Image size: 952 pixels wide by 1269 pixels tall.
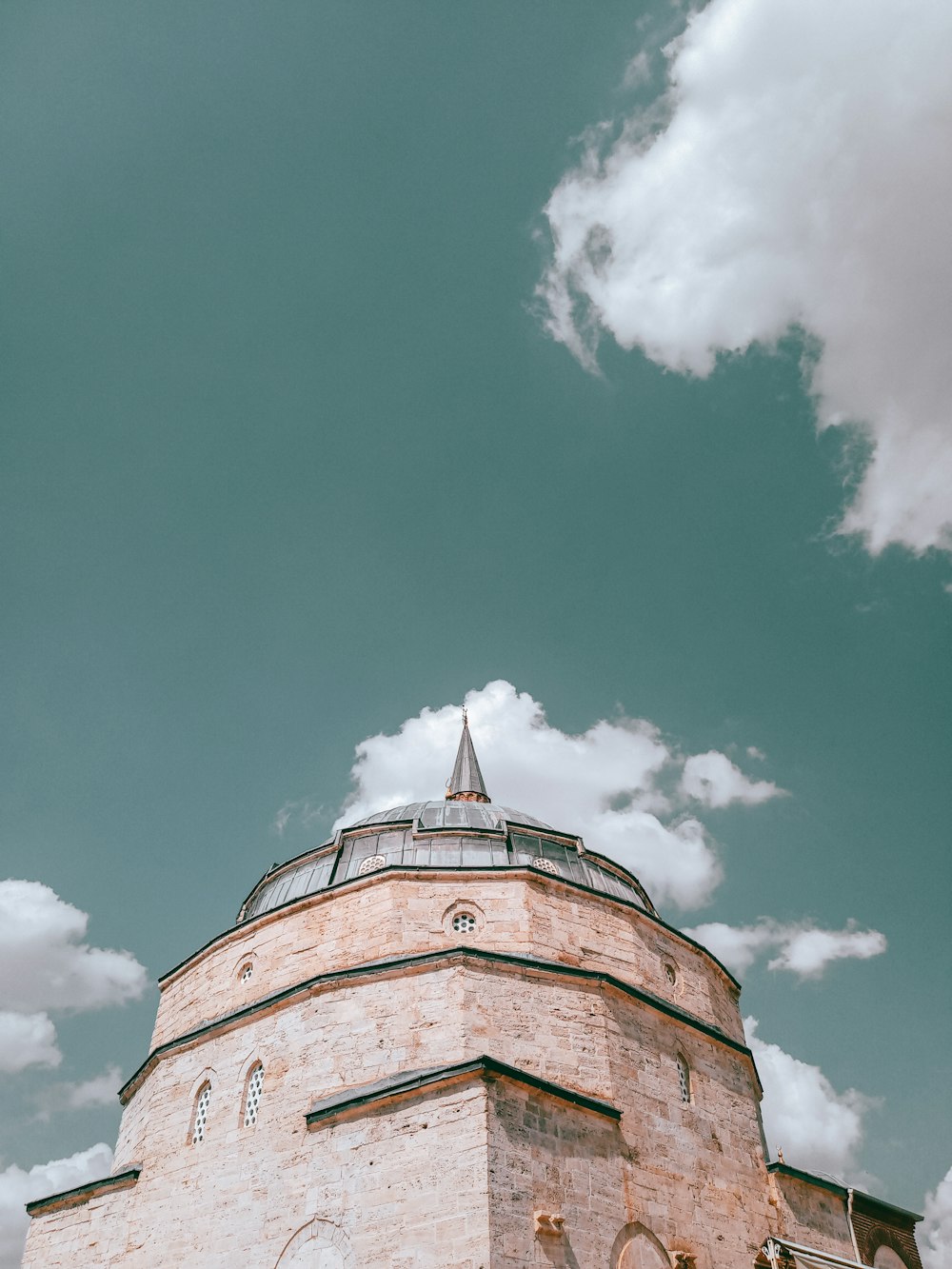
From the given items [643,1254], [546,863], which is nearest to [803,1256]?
[643,1254]

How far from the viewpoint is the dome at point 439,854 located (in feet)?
57.0

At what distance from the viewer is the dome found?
17.4m

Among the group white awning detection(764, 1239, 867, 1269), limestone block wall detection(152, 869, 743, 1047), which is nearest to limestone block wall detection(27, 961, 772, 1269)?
white awning detection(764, 1239, 867, 1269)

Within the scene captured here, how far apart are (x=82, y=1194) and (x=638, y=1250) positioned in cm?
923

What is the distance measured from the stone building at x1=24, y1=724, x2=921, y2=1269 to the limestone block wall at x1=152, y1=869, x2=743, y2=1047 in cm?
4

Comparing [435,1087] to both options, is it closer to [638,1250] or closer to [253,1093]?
[638,1250]

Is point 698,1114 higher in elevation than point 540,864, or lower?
lower

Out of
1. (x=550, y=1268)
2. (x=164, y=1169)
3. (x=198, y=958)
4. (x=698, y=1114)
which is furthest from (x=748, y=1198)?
(x=198, y=958)

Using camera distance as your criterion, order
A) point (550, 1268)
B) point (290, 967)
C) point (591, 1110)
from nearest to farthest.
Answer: point (550, 1268)
point (591, 1110)
point (290, 967)

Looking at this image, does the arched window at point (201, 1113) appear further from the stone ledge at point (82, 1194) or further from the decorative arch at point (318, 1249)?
the decorative arch at point (318, 1249)

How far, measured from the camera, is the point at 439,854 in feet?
57.3

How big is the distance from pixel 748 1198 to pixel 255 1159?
7712 mm

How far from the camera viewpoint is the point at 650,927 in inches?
685

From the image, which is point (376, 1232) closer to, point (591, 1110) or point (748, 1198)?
point (591, 1110)
